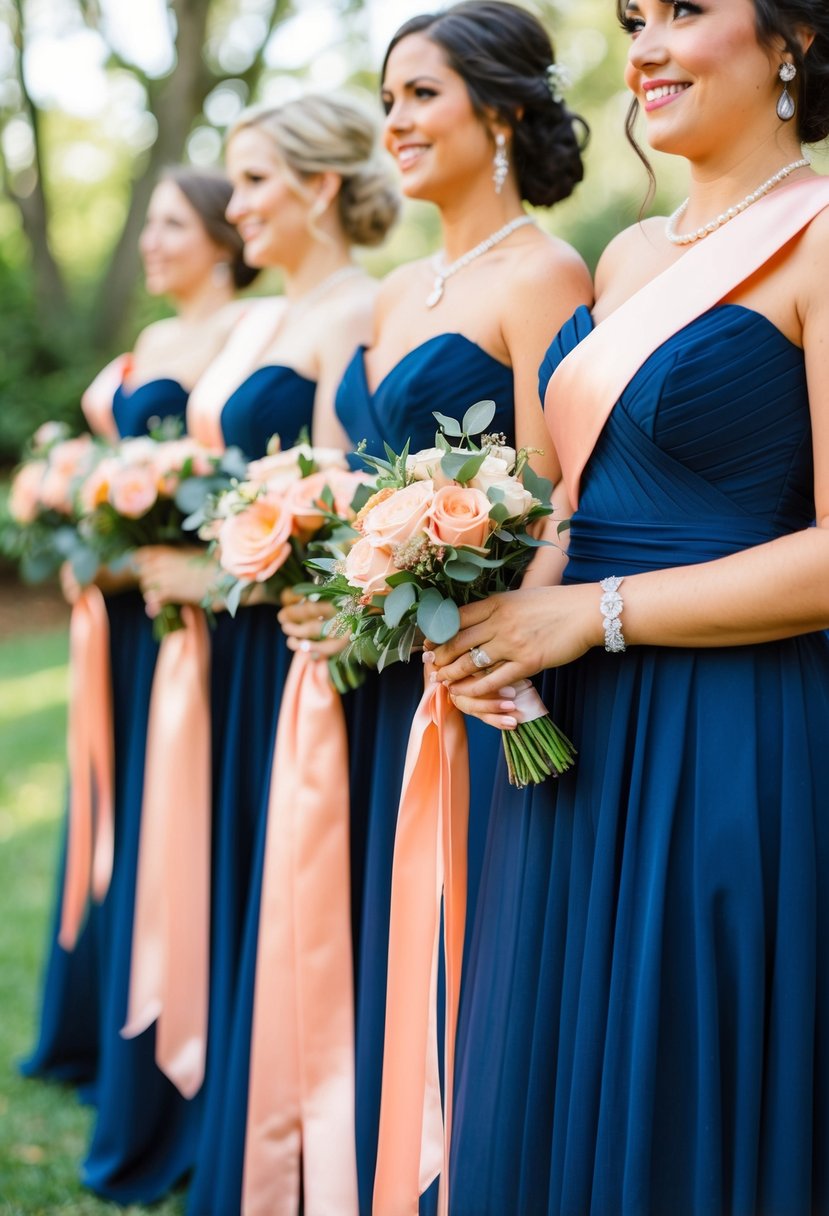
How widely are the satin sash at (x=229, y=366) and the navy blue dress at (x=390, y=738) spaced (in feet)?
2.87

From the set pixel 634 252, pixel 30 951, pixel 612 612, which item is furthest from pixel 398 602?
pixel 30 951

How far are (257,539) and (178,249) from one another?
8.08ft

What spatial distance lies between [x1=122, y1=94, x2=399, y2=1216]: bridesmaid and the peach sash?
54.9 inches

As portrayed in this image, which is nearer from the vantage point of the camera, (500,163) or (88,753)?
(500,163)

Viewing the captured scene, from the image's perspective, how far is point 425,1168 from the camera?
8.73 feet

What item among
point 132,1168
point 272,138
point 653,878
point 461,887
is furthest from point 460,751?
point 272,138

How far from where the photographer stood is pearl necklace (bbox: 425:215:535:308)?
A: 3.24 meters

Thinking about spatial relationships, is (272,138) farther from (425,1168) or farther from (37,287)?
(37,287)

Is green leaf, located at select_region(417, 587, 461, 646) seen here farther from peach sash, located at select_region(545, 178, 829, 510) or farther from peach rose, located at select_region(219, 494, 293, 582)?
peach rose, located at select_region(219, 494, 293, 582)

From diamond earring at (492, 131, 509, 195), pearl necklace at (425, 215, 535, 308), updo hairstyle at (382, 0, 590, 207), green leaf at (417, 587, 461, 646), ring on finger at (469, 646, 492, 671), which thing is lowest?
ring on finger at (469, 646, 492, 671)

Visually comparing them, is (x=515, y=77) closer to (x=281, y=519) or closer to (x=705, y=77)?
(x=705, y=77)

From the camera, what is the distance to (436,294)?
3.28m

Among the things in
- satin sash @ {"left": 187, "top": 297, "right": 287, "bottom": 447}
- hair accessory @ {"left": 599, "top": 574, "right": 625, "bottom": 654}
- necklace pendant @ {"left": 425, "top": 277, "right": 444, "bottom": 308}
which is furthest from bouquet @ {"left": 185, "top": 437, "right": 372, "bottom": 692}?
satin sash @ {"left": 187, "top": 297, "right": 287, "bottom": 447}

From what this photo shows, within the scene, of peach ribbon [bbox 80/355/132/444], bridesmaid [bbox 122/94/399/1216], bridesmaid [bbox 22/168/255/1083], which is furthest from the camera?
peach ribbon [bbox 80/355/132/444]
